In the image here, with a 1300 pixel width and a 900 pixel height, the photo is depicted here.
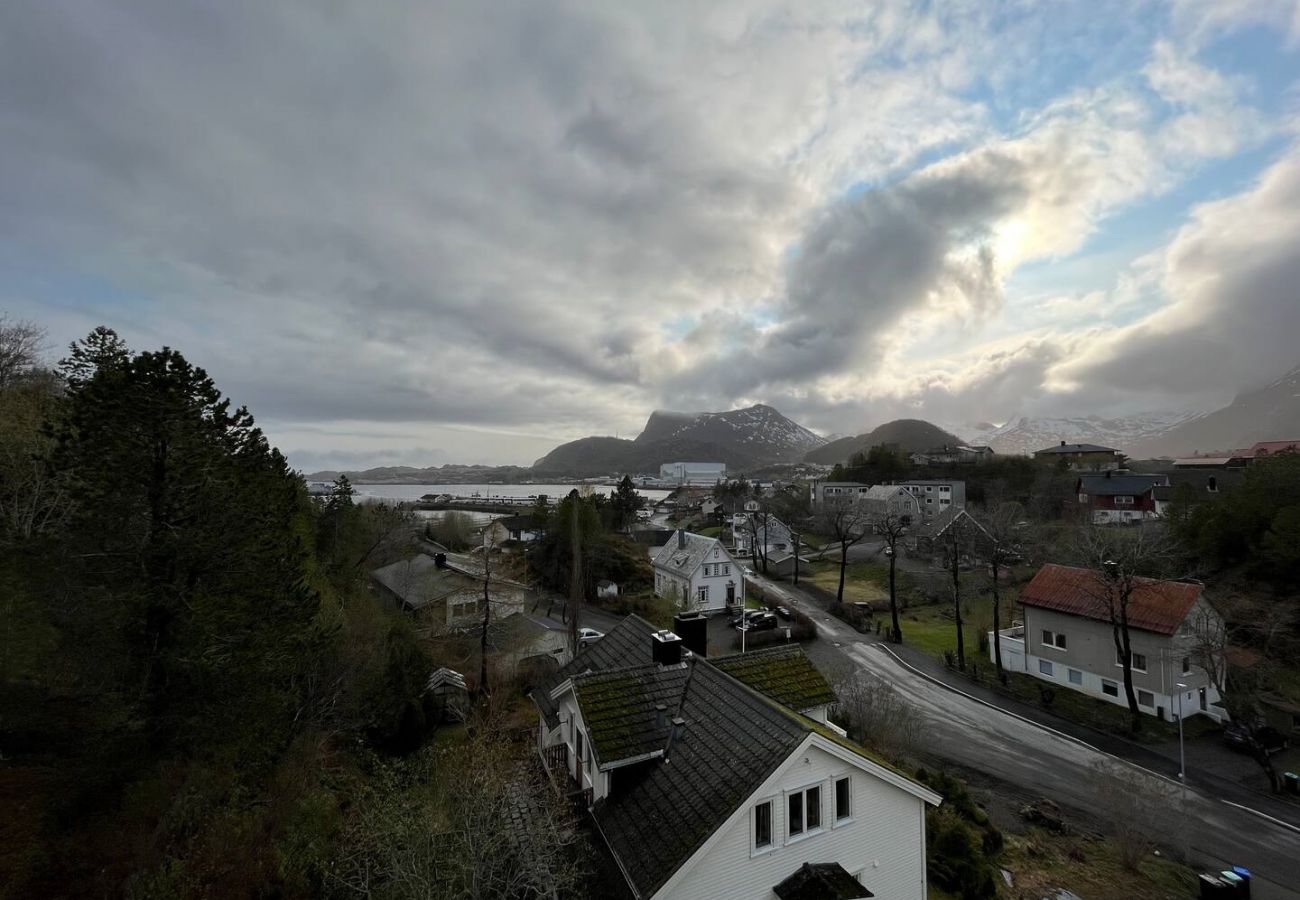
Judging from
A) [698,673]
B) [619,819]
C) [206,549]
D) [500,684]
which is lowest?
[500,684]

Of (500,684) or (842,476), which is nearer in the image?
(500,684)

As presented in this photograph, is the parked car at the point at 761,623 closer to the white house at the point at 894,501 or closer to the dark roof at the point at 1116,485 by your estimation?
the white house at the point at 894,501

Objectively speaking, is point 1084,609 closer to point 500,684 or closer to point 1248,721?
point 1248,721

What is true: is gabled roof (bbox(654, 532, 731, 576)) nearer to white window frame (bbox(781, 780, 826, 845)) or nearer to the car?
the car

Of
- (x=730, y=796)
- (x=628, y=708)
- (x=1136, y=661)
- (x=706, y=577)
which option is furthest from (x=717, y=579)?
(x=730, y=796)

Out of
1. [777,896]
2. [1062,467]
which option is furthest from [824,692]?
[1062,467]

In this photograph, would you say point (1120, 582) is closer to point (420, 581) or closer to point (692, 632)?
point (692, 632)

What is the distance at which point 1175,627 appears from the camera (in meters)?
29.0

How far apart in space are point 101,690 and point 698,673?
51.9 feet

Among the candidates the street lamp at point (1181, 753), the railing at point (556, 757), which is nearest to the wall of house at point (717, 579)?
the street lamp at point (1181, 753)

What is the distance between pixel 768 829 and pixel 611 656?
9.13 metres

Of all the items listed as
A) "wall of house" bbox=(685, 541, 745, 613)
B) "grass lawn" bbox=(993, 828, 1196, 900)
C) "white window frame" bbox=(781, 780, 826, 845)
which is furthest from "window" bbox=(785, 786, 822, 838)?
"wall of house" bbox=(685, 541, 745, 613)

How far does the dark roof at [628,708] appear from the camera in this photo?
13898mm

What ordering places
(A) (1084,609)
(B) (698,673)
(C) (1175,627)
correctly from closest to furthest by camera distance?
(B) (698,673)
(C) (1175,627)
(A) (1084,609)
